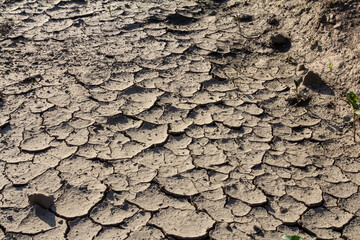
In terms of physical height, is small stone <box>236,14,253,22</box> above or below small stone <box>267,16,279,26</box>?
below

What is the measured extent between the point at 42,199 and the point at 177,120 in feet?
3.63

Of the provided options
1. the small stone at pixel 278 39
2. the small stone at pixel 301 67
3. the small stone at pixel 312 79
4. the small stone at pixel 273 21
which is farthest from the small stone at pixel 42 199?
the small stone at pixel 273 21

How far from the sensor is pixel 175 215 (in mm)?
2602

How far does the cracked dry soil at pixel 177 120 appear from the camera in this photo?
8.54 ft

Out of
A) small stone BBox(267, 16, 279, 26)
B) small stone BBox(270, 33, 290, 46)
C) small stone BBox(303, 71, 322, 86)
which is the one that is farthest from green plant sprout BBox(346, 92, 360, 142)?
small stone BBox(267, 16, 279, 26)

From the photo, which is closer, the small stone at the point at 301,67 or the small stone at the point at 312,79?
the small stone at the point at 312,79

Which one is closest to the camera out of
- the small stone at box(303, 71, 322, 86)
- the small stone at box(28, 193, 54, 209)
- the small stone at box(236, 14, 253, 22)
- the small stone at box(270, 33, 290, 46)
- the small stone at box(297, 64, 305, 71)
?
the small stone at box(28, 193, 54, 209)

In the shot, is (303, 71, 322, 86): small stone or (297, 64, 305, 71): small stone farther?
(297, 64, 305, 71): small stone

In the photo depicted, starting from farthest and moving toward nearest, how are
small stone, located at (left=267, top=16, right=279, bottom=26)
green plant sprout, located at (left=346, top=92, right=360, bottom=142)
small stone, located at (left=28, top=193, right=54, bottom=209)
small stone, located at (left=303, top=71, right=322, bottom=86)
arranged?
small stone, located at (left=267, top=16, right=279, bottom=26) < small stone, located at (left=303, top=71, right=322, bottom=86) < green plant sprout, located at (left=346, top=92, right=360, bottom=142) < small stone, located at (left=28, top=193, right=54, bottom=209)

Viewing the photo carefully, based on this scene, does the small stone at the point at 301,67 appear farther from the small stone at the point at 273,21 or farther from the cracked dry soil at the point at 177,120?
the small stone at the point at 273,21

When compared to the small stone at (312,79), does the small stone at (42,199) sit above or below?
below

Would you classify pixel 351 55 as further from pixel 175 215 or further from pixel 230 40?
pixel 175 215

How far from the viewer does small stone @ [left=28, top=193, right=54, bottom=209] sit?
8.48 feet

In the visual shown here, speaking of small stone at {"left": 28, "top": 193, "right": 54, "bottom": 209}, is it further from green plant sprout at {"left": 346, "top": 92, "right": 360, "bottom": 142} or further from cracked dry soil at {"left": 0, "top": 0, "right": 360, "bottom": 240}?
green plant sprout at {"left": 346, "top": 92, "right": 360, "bottom": 142}
